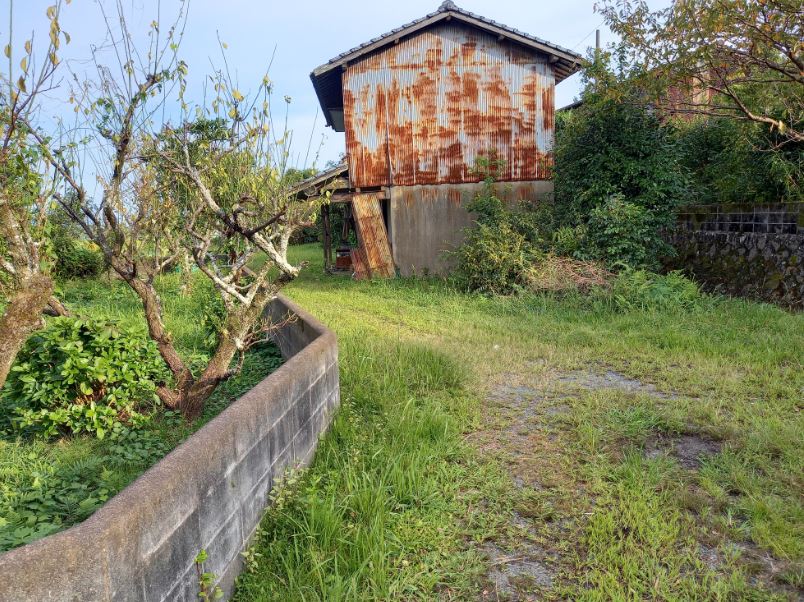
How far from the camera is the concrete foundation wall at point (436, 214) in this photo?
12.4 m

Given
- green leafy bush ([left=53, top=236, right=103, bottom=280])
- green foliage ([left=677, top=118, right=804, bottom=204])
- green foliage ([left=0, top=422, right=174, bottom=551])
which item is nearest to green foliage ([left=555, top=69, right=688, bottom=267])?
green foliage ([left=677, top=118, right=804, bottom=204])

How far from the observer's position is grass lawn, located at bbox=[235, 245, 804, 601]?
8.39 feet

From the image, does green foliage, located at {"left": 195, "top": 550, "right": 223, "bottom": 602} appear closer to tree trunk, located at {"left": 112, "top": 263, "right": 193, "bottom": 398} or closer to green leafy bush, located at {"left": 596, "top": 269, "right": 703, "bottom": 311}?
tree trunk, located at {"left": 112, "top": 263, "right": 193, "bottom": 398}

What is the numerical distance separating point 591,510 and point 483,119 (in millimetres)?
10564

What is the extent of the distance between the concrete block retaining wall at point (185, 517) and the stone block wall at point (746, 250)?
7868mm

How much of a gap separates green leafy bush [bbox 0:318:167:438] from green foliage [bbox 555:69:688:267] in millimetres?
7733

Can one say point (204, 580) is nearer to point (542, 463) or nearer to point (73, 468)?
point (73, 468)

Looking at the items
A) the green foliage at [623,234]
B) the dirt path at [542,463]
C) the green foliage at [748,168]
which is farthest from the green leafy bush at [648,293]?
the dirt path at [542,463]

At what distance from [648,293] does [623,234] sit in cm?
169

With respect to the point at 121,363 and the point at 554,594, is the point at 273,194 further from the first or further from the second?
the point at 554,594

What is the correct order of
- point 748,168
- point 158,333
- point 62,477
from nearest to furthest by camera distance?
point 62,477, point 158,333, point 748,168

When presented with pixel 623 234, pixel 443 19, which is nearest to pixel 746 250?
pixel 623 234

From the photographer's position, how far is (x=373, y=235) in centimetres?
1264

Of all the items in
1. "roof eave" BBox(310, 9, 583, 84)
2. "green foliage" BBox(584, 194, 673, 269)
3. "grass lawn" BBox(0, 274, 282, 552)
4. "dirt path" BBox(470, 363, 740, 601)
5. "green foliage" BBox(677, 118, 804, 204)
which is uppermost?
"roof eave" BBox(310, 9, 583, 84)
